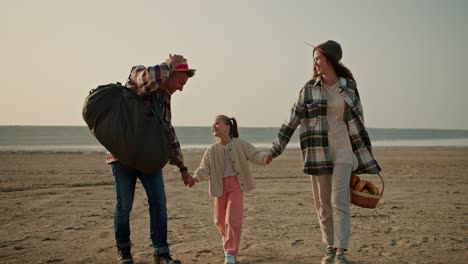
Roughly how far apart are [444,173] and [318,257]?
33.7 ft

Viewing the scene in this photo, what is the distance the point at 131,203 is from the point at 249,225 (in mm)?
2392

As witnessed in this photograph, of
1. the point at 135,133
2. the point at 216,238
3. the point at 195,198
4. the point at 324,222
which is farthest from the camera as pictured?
the point at 195,198

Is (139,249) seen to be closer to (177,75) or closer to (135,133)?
(135,133)

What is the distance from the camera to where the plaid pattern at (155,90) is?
4457 mm

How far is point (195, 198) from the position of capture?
9414 millimetres

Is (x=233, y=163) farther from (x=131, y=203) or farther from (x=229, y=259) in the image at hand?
(x=131, y=203)

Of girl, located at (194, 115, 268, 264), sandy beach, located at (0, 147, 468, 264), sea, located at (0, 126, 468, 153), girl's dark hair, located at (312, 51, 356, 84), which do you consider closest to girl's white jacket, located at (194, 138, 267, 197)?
girl, located at (194, 115, 268, 264)

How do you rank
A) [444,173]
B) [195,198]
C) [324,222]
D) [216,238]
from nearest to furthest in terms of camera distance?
[324,222] → [216,238] → [195,198] → [444,173]

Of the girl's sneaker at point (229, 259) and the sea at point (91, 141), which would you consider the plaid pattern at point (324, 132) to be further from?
the sea at point (91, 141)

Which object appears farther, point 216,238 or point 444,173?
point 444,173

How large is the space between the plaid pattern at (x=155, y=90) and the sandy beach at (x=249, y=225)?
1115 mm

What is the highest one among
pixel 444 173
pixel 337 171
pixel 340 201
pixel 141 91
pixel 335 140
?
pixel 141 91

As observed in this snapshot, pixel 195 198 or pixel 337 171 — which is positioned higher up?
pixel 337 171

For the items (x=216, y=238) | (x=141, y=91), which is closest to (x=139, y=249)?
(x=216, y=238)
